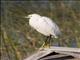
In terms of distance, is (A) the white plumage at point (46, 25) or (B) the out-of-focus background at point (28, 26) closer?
(A) the white plumage at point (46, 25)

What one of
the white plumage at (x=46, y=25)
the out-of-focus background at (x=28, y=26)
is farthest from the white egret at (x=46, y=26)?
the out-of-focus background at (x=28, y=26)

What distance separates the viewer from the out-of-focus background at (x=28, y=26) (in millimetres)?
7012

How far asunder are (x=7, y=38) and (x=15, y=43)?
45cm

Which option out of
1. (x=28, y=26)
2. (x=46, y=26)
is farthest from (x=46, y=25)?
(x=28, y=26)

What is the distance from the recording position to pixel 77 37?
296 inches

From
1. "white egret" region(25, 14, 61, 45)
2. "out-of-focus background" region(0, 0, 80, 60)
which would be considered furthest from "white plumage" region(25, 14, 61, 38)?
"out-of-focus background" region(0, 0, 80, 60)

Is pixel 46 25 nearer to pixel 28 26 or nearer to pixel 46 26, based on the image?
pixel 46 26

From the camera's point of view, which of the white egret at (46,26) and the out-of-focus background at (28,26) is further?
the out-of-focus background at (28,26)

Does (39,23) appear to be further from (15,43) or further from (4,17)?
(4,17)

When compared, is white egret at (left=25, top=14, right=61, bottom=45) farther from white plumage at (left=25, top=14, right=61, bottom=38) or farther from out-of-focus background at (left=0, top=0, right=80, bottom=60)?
out-of-focus background at (left=0, top=0, right=80, bottom=60)

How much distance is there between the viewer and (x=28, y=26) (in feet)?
25.2

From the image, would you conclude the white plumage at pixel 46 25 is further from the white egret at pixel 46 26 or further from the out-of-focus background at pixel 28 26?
the out-of-focus background at pixel 28 26

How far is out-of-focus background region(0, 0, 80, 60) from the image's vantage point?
7012mm

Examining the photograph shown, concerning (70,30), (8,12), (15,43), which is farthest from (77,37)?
(8,12)
